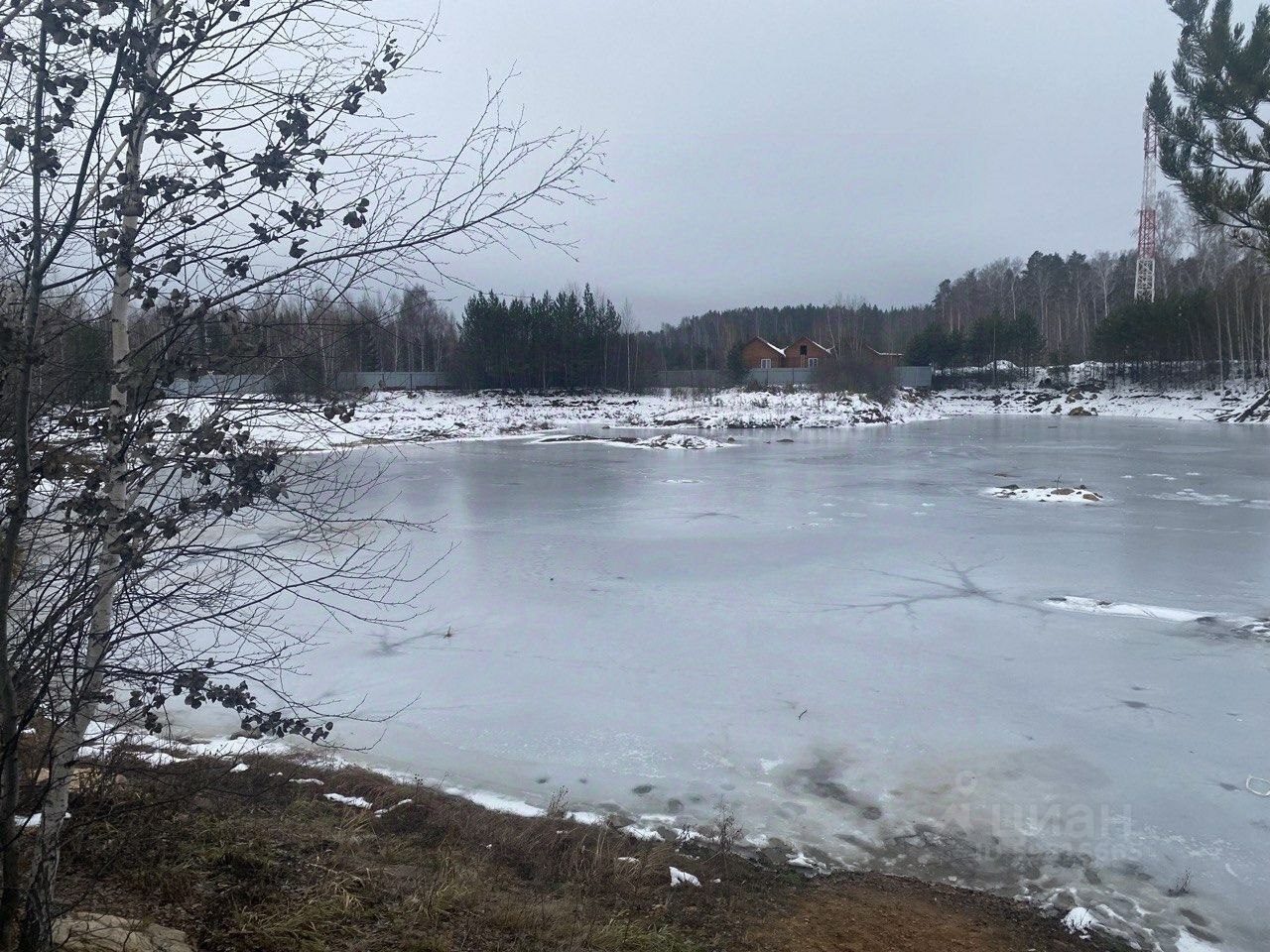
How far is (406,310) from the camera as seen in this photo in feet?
9.36

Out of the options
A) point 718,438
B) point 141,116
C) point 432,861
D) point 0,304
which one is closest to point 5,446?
point 0,304

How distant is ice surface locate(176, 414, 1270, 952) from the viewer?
4301 mm

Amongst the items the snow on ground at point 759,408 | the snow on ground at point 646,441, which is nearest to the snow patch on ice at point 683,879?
the snow on ground at point 646,441

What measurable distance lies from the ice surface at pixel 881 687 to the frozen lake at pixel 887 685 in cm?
Answer: 2

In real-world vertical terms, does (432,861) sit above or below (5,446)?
below

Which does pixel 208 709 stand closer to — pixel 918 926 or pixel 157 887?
pixel 157 887

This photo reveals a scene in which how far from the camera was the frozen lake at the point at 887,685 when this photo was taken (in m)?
4.31

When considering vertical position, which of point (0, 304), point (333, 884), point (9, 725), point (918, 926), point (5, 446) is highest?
point (0, 304)

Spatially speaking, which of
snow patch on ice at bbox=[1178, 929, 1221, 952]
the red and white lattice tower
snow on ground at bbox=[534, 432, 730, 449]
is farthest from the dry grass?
the red and white lattice tower

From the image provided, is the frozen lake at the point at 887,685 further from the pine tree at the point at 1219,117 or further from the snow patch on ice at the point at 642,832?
the pine tree at the point at 1219,117

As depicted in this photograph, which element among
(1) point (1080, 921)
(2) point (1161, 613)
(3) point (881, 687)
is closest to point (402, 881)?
(1) point (1080, 921)

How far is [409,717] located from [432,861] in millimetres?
2025

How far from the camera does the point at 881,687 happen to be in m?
6.25

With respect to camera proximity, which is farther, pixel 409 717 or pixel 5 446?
pixel 409 717
